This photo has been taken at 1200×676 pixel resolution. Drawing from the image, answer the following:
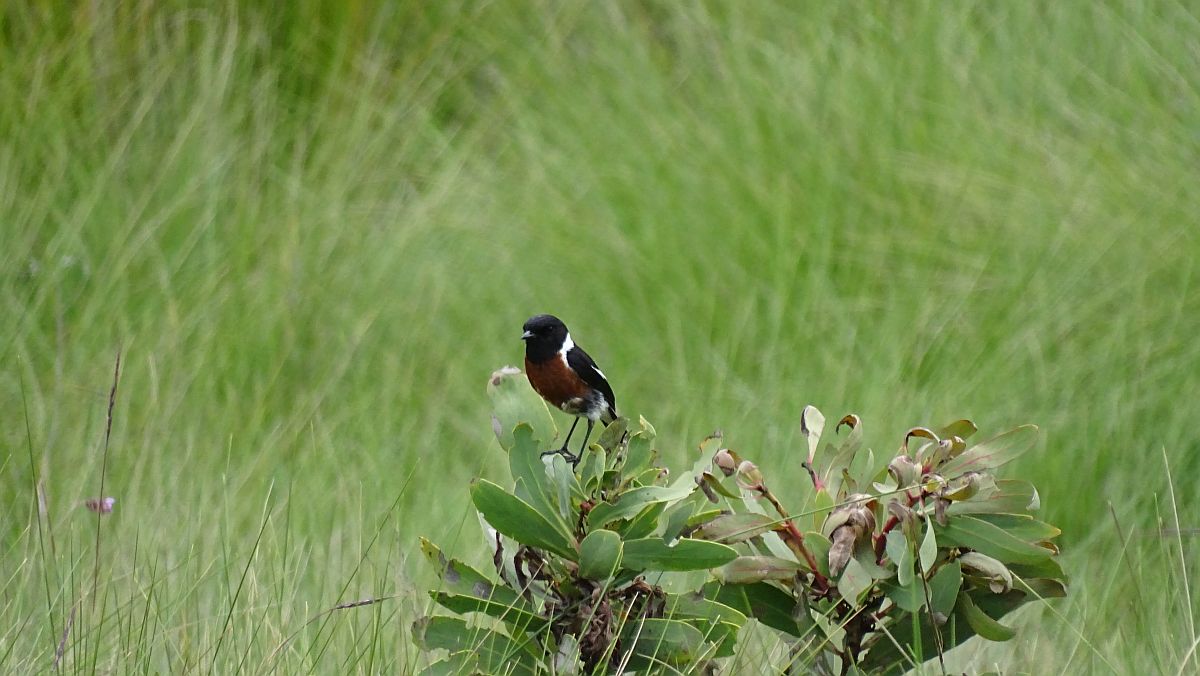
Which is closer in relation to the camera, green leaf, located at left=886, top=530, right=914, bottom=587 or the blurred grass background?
green leaf, located at left=886, top=530, right=914, bottom=587

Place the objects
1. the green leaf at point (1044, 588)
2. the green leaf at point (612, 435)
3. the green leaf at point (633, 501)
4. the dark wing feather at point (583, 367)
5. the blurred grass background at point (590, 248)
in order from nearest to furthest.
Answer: the green leaf at point (633, 501) < the green leaf at point (612, 435) < the green leaf at point (1044, 588) < the dark wing feather at point (583, 367) < the blurred grass background at point (590, 248)

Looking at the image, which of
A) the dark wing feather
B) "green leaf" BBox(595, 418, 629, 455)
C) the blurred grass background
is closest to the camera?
"green leaf" BBox(595, 418, 629, 455)

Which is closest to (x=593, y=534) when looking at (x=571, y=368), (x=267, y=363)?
(x=571, y=368)

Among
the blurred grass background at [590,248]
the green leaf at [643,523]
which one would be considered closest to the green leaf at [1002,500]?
the green leaf at [643,523]

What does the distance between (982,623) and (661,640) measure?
0.50 m

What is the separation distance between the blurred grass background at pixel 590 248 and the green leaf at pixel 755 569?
1854 millimetres

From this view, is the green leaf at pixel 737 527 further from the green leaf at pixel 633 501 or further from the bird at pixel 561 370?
Answer: the bird at pixel 561 370

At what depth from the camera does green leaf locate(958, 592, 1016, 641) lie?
2338 mm

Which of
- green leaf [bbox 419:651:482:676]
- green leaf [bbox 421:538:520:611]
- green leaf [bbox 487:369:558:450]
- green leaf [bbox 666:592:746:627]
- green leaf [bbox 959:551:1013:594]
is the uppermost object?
green leaf [bbox 487:369:558:450]

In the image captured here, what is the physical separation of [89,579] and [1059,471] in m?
3.14

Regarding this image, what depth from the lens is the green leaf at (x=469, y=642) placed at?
238 cm

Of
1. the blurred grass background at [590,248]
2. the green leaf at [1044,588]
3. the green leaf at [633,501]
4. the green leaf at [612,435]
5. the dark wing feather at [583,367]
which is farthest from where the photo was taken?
the blurred grass background at [590,248]

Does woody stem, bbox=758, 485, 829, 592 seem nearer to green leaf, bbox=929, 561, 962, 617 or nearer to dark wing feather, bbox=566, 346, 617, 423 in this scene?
green leaf, bbox=929, 561, 962, 617

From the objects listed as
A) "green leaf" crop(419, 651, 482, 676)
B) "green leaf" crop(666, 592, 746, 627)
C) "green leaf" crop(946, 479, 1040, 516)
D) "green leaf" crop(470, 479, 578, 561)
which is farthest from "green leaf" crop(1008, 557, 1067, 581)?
"green leaf" crop(419, 651, 482, 676)
